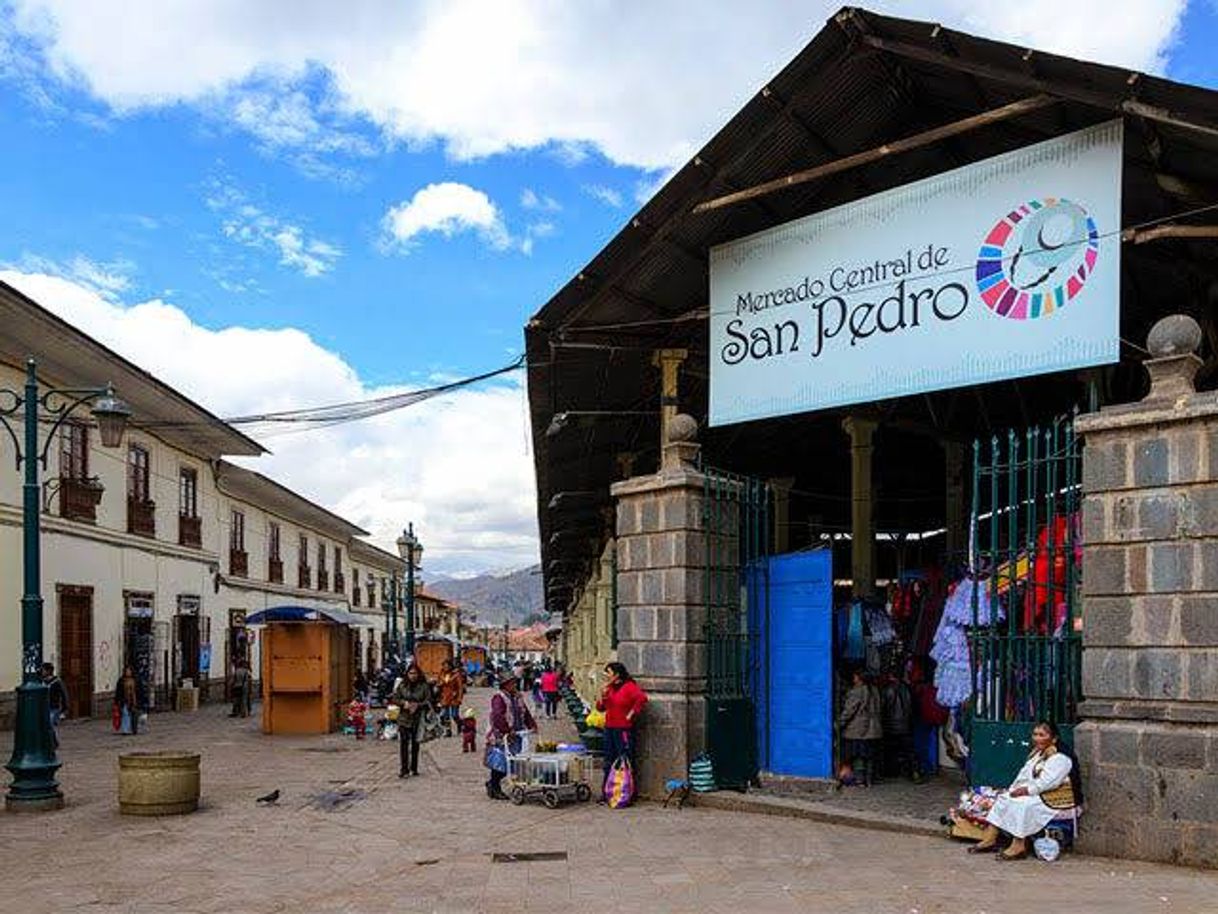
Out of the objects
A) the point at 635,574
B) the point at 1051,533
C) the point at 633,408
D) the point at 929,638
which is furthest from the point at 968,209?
the point at 633,408

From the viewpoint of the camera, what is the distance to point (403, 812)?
11.8 m

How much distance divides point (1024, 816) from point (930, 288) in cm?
433

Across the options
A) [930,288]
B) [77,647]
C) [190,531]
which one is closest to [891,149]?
[930,288]

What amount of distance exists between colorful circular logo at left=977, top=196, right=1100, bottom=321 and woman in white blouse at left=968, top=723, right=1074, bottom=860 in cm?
331

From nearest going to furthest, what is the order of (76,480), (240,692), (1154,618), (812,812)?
(1154,618), (812,812), (76,480), (240,692)

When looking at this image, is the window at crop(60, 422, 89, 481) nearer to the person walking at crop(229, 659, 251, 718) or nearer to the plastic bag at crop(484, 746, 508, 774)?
the person walking at crop(229, 659, 251, 718)

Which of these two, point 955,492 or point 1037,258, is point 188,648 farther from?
point 1037,258

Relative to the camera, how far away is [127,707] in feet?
70.8

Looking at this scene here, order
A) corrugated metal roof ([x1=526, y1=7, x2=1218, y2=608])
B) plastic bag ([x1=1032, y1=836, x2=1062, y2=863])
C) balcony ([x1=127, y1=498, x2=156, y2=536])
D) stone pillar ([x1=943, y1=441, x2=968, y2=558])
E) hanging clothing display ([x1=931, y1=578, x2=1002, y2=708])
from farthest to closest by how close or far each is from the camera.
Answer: balcony ([x1=127, y1=498, x2=156, y2=536]) < stone pillar ([x1=943, y1=441, x2=968, y2=558]) < hanging clothing display ([x1=931, y1=578, x2=1002, y2=708]) < corrugated metal roof ([x1=526, y1=7, x2=1218, y2=608]) < plastic bag ([x1=1032, y1=836, x2=1062, y2=863])

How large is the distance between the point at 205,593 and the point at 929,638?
2380cm

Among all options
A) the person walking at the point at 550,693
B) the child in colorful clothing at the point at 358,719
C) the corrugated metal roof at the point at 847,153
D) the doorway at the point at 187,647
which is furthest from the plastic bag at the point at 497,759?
the doorway at the point at 187,647

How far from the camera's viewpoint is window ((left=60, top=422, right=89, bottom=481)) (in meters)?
23.5

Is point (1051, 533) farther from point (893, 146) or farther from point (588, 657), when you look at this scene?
point (588, 657)

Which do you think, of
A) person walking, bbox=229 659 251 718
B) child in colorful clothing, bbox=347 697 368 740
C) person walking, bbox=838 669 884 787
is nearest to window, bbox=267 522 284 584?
person walking, bbox=229 659 251 718
